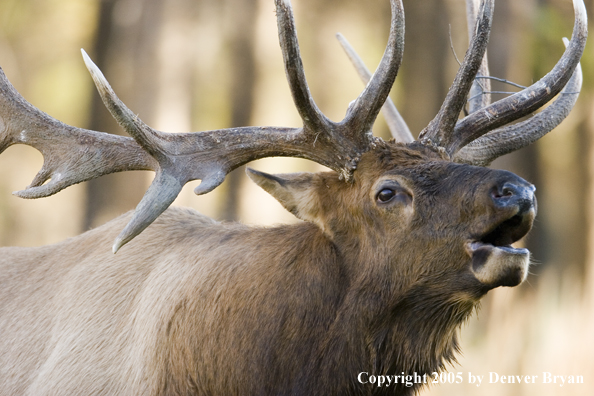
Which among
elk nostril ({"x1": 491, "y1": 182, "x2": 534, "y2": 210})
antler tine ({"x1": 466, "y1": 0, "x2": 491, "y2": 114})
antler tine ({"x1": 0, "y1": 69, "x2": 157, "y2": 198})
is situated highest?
antler tine ({"x1": 466, "y1": 0, "x2": 491, "y2": 114})

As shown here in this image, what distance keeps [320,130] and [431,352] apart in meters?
1.22

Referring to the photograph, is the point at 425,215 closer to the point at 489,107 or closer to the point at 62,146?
the point at 489,107

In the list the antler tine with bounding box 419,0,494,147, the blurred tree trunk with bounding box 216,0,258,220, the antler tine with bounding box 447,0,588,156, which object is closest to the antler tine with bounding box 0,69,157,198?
the antler tine with bounding box 419,0,494,147

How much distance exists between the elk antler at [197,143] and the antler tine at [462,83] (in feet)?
1.23

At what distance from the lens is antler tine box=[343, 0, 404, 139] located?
315cm

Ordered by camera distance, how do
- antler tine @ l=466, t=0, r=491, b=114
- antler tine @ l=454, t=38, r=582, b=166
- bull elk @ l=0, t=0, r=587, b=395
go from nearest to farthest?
bull elk @ l=0, t=0, r=587, b=395
antler tine @ l=454, t=38, r=582, b=166
antler tine @ l=466, t=0, r=491, b=114

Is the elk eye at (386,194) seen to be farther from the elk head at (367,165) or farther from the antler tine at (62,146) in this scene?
the antler tine at (62,146)

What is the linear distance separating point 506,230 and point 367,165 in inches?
30.1

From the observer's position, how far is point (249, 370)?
10.3 ft

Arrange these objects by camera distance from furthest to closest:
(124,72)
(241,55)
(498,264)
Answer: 1. (124,72)
2. (241,55)
3. (498,264)

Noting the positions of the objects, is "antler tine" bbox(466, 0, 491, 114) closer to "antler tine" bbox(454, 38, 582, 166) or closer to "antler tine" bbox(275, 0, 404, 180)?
"antler tine" bbox(454, 38, 582, 166)

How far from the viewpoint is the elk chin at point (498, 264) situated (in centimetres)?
273

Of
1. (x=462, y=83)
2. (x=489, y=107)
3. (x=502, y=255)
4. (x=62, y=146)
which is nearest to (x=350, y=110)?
(x=462, y=83)

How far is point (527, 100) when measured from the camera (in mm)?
3605
